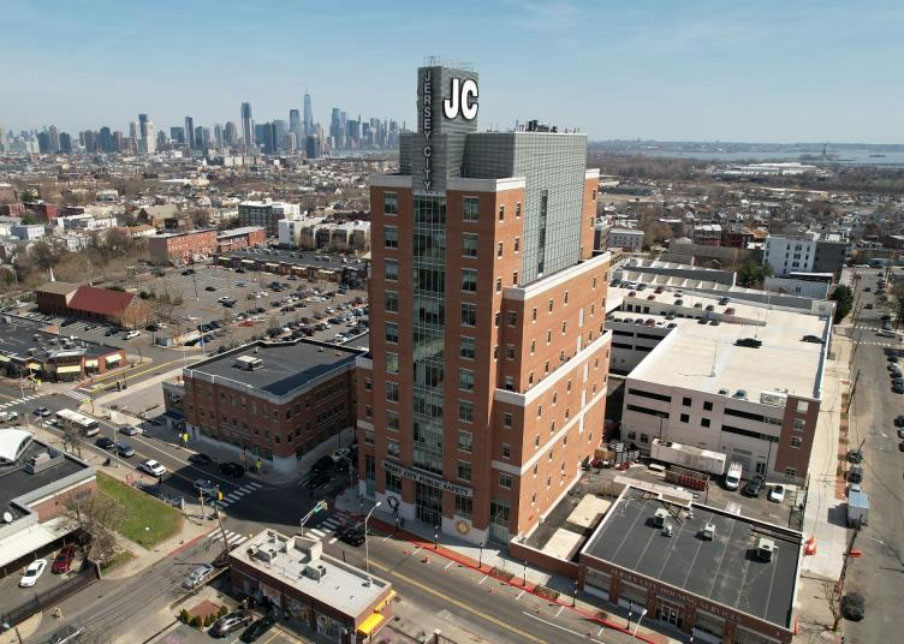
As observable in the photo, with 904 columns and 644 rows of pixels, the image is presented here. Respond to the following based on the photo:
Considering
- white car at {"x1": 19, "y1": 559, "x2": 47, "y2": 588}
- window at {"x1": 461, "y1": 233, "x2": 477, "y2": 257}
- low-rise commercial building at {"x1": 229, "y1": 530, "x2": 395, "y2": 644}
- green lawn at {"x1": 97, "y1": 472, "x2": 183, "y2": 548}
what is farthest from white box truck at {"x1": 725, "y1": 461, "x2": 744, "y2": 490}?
white car at {"x1": 19, "y1": 559, "x2": 47, "y2": 588}

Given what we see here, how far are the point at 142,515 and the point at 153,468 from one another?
34.6 ft

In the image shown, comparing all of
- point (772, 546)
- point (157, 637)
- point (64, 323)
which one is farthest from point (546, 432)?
point (64, 323)

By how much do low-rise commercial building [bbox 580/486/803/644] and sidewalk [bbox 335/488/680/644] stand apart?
1.72m

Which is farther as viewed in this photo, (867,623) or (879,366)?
(879,366)

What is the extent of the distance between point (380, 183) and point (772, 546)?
50.7 metres

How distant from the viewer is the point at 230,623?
53344 millimetres

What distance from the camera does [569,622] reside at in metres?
54.6

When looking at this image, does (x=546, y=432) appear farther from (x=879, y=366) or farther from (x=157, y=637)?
(x=879, y=366)

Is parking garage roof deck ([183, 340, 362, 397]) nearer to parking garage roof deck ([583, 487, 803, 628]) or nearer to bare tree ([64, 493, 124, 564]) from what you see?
bare tree ([64, 493, 124, 564])

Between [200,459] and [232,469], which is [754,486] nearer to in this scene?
[232,469]

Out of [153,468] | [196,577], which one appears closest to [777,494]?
A: [196,577]

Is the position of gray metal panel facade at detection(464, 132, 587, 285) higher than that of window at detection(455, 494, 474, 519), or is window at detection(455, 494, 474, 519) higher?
gray metal panel facade at detection(464, 132, 587, 285)

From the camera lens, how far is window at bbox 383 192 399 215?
5950 centimetres

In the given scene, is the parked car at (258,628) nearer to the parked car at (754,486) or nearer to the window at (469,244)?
the window at (469,244)
